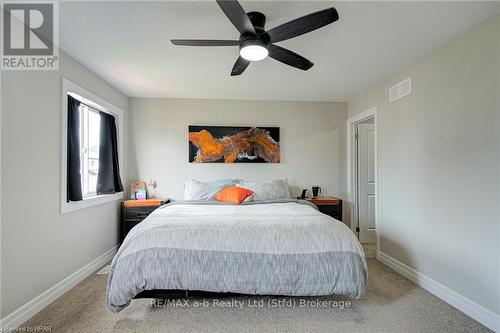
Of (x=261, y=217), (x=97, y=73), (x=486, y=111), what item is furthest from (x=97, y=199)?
(x=486, y=111)

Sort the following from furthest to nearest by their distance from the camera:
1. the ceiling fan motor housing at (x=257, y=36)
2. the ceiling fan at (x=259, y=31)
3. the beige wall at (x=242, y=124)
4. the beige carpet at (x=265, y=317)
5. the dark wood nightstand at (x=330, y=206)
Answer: the beige wall at (x=242, y=124), the dark wood nightstand at (x=330, y=206), the beige carpet at (x=265, y=317), the ceiling fan motor housing at (x=257, y=36), the ceiling fan at (x=259, y=31)

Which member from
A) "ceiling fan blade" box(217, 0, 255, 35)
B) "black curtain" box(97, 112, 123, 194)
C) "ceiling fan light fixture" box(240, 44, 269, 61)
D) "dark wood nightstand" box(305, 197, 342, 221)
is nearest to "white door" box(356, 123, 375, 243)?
"dark wood nightstand" box(305, 197, 342, 221)

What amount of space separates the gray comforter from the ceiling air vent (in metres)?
1.95

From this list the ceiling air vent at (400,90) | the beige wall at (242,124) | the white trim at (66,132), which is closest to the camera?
the white trim at (66,132)

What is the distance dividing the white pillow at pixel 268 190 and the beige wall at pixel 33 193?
83.8 inches

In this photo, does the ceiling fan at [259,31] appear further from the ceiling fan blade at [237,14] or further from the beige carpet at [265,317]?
the beige carpet at [265,317]

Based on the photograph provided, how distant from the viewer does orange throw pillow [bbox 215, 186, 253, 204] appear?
3324 mm

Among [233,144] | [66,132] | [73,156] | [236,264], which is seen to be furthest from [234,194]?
[66,132]

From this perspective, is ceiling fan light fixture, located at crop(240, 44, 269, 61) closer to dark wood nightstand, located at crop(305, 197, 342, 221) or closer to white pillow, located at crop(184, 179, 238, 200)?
white pillow, located at crop(184, 179, 238, 200)

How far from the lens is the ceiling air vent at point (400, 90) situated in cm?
282

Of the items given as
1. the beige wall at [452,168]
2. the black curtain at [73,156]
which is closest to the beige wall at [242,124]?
the beige wall at [452,168]

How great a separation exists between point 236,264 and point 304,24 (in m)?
1.82

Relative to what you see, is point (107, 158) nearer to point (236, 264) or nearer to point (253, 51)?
point (236, 264)

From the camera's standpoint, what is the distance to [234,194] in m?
3.36
